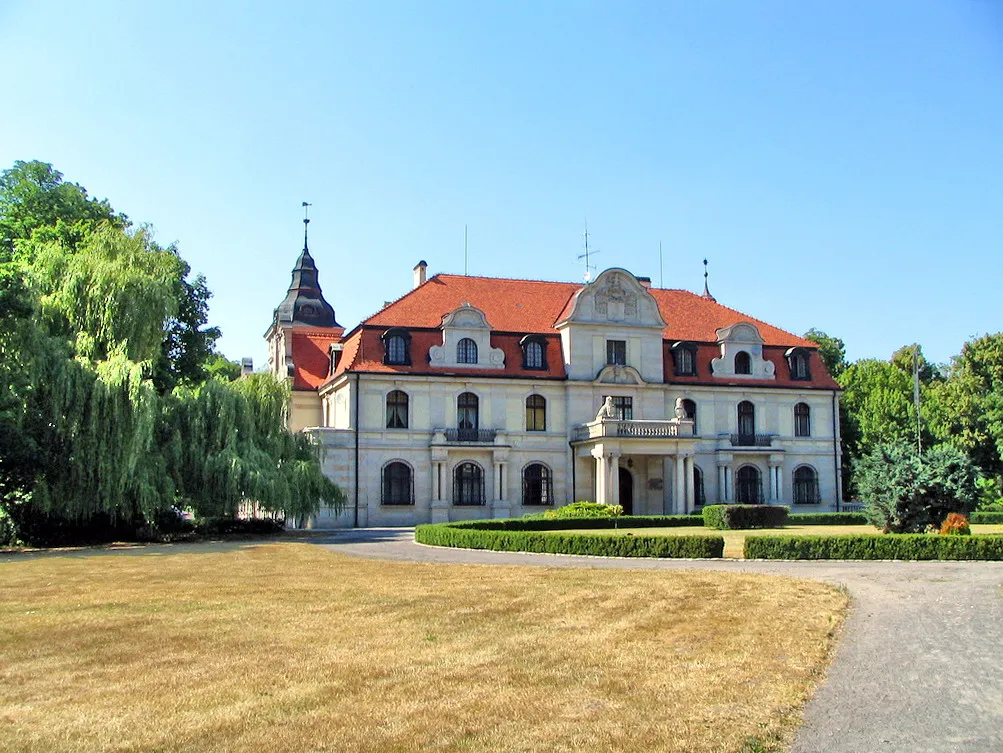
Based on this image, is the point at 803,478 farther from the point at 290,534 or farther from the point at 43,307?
the point at 43,307

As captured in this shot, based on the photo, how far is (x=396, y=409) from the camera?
165 ft

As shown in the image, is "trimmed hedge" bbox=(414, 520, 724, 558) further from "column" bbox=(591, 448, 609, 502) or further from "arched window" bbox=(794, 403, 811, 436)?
"arched window" bbox=(794, 403, 811, 436)

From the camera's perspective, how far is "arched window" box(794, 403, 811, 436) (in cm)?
5700

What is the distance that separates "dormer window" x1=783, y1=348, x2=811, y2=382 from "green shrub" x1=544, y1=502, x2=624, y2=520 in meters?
17.5

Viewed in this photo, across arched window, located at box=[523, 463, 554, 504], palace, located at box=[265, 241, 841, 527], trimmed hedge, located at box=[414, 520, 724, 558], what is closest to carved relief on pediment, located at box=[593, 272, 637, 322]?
palace, located at box=[265, 241, 841, 527]

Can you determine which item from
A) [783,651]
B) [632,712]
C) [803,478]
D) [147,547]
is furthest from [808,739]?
[803,478]

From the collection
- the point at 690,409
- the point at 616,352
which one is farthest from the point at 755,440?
the point at 616,352

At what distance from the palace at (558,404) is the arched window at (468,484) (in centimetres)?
7

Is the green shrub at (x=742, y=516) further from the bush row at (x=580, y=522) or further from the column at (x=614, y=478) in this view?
the column at (x=614, y=478)

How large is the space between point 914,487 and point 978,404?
32123 millimetres

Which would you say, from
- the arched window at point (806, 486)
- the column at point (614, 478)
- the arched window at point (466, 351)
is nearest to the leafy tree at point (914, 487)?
the column at point (614, 478)

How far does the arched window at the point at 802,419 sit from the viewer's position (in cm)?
5700

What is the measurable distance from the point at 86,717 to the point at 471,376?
Result: 140 ft

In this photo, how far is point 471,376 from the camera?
5119 cm
